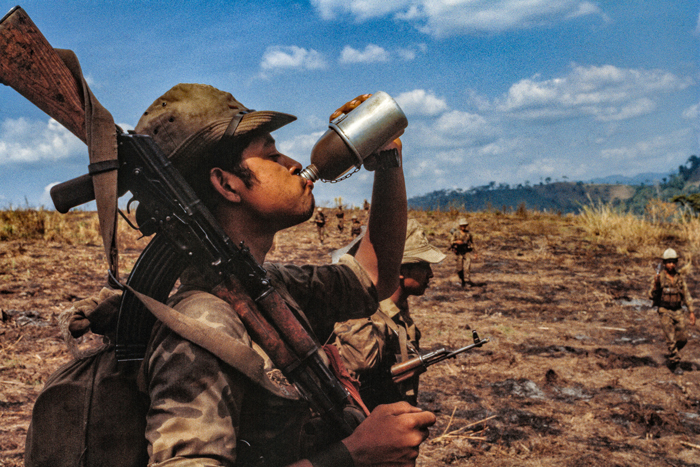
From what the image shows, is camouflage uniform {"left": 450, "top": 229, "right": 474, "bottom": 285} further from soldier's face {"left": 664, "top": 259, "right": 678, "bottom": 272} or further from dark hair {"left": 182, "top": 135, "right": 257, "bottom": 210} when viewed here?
dark hair {"left": 182, "top": 135, "right": 257, "bottom": 210}

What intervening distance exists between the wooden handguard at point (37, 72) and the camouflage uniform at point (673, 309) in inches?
317

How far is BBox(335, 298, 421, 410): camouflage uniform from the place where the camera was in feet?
11.6

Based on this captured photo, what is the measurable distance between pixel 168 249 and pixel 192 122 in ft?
1.30

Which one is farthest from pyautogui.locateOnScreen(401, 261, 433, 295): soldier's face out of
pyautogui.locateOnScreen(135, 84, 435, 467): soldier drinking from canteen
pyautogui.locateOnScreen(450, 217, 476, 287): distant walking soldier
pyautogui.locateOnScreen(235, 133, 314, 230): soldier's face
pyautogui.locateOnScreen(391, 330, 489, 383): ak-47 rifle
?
pyautogui.locateOnScreen(450, 217, 476, 287): distant walking soldier

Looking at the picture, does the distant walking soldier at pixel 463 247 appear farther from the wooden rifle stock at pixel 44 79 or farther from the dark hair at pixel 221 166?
the wooden rifle stock at pixel 44 79

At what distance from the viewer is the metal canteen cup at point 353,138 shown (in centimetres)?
174

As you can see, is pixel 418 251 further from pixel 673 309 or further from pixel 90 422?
pixel 673 309

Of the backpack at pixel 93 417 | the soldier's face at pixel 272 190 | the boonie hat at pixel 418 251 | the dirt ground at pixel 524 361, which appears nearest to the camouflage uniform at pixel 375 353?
the boonie hat at pixel 418 251

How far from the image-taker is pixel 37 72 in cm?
129

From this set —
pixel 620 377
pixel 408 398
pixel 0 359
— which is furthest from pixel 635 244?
pixel 0 359

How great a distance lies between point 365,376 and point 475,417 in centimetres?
236

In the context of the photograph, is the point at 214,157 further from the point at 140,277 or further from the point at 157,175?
the point at 140,277

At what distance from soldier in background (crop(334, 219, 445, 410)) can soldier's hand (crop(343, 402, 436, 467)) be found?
2096mm

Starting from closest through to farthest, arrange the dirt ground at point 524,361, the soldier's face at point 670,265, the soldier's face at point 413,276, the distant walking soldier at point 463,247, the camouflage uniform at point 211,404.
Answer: the camouflage uniform at point 211,404 → the soldier's face at point 413,276 → the dirt ground at point 524,361 → the soldier's face at point 670,265 → the distant walking soldier at point 463,247
